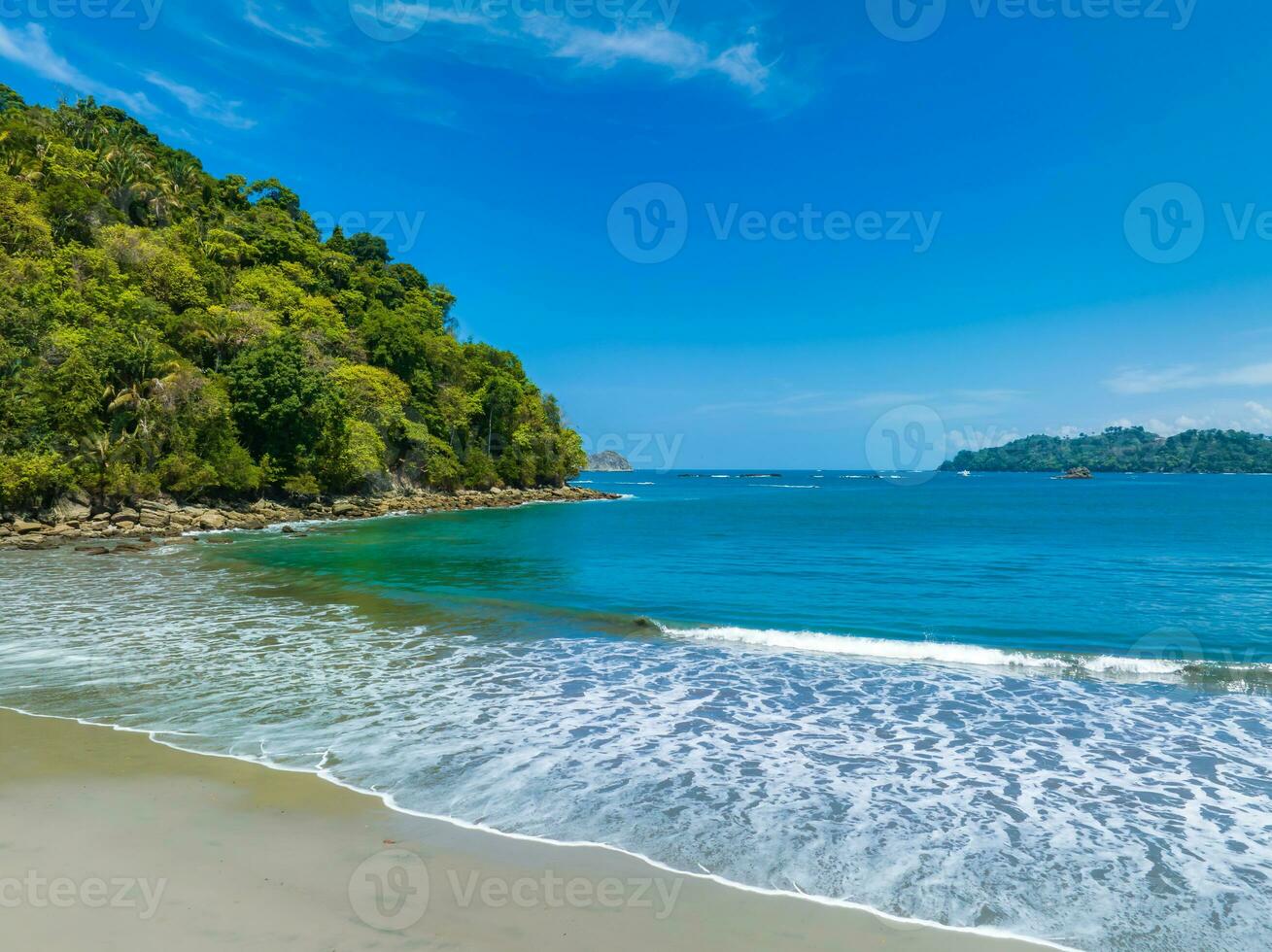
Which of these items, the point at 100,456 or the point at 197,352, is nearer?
the point at 100,456

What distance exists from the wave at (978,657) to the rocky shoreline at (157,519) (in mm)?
24485

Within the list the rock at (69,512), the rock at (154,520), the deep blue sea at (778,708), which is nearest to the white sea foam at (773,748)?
the deep blue sea at (778,708)

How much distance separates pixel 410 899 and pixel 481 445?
217 feet

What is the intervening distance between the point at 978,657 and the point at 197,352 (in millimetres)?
46447

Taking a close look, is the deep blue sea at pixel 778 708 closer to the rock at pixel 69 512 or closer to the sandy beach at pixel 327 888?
the sandy beach at pixel 327 888

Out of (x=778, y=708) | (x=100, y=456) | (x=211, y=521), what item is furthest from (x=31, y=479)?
(x=778, y=708)

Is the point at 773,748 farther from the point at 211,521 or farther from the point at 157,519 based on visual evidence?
the point at 211,521

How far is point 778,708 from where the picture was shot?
9656 millimetres

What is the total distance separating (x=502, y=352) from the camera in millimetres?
77812

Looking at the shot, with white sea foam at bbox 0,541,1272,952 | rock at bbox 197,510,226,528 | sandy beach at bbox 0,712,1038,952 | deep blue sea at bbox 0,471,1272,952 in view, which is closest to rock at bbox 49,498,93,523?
rock at bbox 197,510,226,528

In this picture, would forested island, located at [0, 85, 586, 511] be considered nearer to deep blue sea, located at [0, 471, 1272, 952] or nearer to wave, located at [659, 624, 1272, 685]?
deep blue sea, located at [0, 471, 1272, 952]

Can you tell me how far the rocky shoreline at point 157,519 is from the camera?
1113 inches

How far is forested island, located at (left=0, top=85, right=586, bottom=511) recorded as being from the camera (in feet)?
108

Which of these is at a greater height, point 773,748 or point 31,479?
point 31,479
